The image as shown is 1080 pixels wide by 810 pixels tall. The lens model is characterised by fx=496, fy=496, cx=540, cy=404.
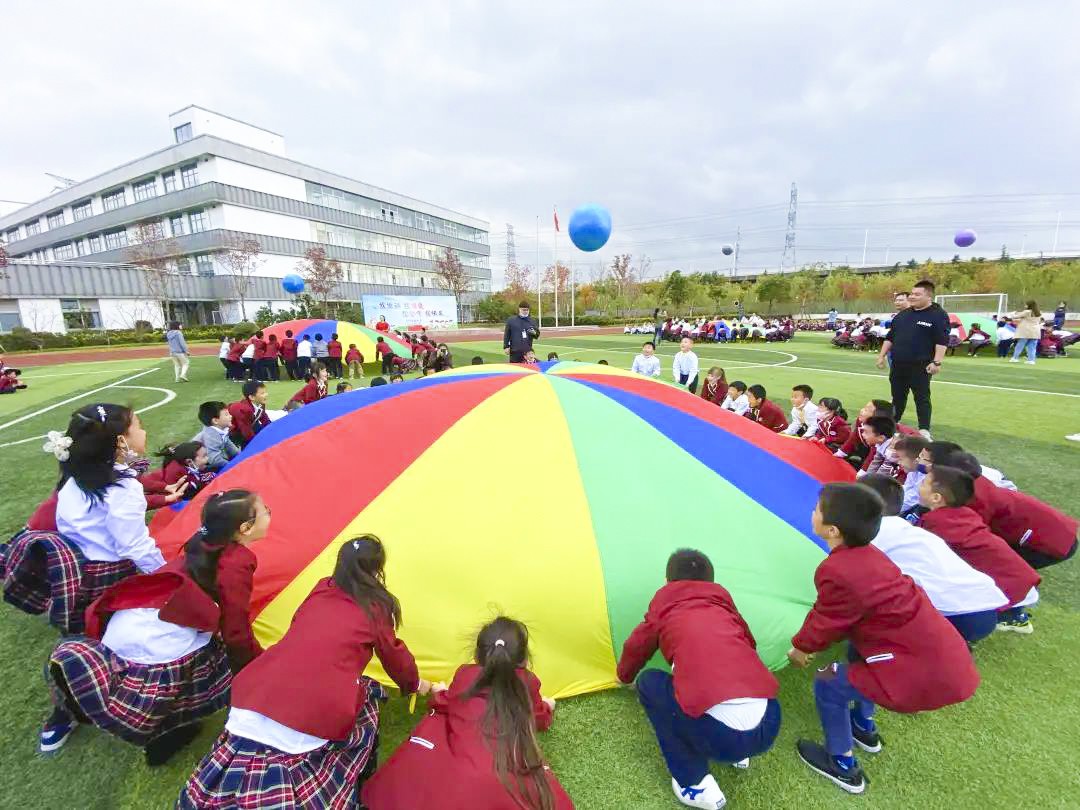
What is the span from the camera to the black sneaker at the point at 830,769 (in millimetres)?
1890

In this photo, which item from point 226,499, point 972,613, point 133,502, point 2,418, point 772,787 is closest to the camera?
point 772,787

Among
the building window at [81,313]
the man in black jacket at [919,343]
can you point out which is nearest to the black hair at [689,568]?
the man in black jacket at [919,343]

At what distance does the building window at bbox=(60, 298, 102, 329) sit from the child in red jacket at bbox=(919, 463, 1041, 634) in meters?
38.2

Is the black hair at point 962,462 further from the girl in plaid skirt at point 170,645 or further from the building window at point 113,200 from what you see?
the building window at point 113,200

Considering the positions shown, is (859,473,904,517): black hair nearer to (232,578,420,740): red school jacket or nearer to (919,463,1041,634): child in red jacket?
(919,463,1041,634): child in red jacket

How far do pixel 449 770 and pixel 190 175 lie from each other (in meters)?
42.0

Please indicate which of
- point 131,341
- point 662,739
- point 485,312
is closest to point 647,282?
point 485,312

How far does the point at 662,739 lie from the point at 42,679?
303 cm

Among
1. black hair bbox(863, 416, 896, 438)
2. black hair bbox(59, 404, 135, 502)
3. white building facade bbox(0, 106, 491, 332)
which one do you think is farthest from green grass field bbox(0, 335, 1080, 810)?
white building facade bbox(0, 106, 491, 332)

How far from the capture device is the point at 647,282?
56.7 m

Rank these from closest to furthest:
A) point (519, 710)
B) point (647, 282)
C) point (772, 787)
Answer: point (519, 710) < point (772, 787) < point (647, 282)

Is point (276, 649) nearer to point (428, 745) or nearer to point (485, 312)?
point (428, 745)

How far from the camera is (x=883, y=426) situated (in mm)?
4195

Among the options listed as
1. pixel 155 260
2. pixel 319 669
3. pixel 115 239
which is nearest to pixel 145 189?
pixel 115 239
